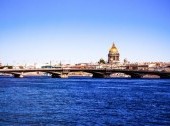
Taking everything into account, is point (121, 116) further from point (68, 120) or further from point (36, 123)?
point (36, 123)

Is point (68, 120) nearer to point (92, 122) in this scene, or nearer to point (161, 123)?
point (92, 122)

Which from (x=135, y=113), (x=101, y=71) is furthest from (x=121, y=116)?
(x=101, y=71)

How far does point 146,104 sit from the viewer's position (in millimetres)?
37500

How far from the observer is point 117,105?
36.3 metres

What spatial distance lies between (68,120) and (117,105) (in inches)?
389

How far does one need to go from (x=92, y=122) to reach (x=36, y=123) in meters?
3.20

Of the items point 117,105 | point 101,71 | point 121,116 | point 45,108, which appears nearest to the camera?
point 121,116

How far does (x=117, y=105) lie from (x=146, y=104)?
8.74 feet

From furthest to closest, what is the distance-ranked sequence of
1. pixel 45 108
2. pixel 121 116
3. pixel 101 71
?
pixel 101 71 < pixel 45 108 < pixel 121 116

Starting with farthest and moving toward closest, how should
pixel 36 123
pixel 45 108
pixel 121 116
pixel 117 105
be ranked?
pixel 117 105 → pixel 45 108 → pixel 121 116 → pixel 36 123

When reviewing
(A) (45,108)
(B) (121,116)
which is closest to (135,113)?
(B) (121,116)

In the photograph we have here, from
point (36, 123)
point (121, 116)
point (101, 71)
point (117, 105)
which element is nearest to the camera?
point (36, 123)

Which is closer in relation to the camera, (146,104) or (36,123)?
(36,123)

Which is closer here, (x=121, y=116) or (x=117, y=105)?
(x=121, y=116)
